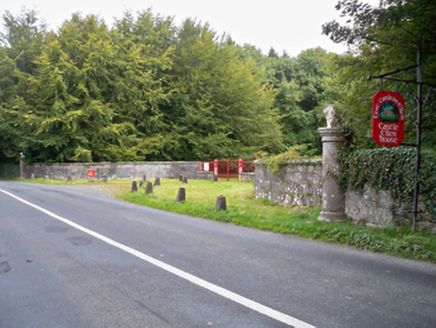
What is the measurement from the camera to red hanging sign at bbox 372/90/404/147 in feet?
22.9

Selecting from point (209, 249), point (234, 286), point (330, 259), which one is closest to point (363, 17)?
point (330, 259)

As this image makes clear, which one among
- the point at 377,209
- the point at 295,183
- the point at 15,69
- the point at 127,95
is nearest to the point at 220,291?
the point at 377,209

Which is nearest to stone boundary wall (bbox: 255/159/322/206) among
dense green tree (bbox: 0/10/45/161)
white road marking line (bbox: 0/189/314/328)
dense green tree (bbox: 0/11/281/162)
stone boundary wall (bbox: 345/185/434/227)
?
stone boundary wall (bbox: 345/185/434/227)

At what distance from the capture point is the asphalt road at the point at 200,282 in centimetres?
339

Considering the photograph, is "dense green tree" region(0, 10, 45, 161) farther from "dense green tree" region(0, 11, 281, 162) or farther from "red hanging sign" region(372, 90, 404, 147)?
"red hanging sign" region(372, 90, 404, 147)

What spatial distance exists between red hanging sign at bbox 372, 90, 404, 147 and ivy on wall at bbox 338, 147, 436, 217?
1.44ft

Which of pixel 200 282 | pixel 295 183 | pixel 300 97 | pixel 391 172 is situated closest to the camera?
pixel 200 282

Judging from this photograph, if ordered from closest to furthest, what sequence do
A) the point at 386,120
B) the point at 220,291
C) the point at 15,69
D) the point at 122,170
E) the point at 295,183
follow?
the point at 220,291
the point at 386,120
the point at 295,183
the point at 122,170
the point at 15,69

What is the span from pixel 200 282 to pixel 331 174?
526cm

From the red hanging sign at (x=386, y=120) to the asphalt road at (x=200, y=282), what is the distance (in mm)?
2470

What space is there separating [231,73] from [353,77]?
27.3 metres

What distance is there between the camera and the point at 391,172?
7277 mm

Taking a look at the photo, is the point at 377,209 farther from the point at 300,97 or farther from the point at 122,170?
the point at 300,97

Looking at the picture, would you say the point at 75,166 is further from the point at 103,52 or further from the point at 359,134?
the point at 359,134
